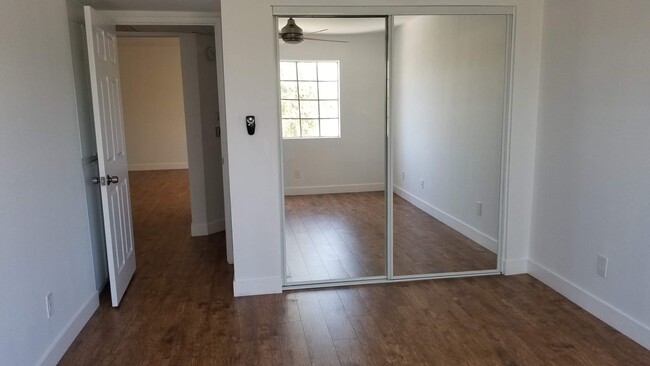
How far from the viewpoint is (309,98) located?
11.5 feet

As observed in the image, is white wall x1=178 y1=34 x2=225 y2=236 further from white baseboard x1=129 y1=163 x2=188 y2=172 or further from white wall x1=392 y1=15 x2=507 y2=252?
white baseboard x1=129 y1=163 x2=188 y2=172

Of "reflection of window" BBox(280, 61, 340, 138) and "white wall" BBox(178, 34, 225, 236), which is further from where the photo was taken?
"white wall" BBox(178, 34, 225, 236)

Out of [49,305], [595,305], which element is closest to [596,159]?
[595,305]

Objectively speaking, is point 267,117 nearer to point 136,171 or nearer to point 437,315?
point 437,315

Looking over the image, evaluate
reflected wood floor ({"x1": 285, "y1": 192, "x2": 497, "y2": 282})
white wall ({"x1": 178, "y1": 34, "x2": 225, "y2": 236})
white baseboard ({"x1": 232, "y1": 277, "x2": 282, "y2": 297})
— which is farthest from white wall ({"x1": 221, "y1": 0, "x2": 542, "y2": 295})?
white wall ({"x1": 178, "y1": 34, "x2": 225, "y2": 236})

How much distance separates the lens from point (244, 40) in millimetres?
3117

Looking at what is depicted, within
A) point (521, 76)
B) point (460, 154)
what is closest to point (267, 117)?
point (460, 154)

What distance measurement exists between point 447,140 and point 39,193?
2.84 metres

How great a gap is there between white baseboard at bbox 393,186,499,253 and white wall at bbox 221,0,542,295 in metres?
0.28

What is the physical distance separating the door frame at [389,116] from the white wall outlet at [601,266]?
0.79 metres

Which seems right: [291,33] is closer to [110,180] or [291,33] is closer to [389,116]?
[389,116]

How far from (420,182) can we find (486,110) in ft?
2.47

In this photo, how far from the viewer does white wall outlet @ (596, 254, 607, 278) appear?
286 cm

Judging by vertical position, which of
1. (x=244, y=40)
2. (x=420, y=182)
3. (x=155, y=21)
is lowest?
(x=420, y=182)
